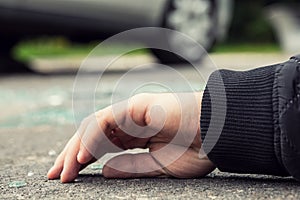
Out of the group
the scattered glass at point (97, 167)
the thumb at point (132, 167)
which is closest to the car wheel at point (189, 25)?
the scattered glass at point (97, 167)

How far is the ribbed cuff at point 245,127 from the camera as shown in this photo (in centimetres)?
173

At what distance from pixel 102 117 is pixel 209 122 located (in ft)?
0.86

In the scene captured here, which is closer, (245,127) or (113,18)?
(245,127)

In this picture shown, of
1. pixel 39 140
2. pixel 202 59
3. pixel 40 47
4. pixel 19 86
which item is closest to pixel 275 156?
pixel 39 140

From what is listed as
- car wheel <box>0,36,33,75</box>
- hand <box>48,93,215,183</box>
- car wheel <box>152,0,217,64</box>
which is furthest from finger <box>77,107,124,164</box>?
car wheel <box>0,36,33,75</box>

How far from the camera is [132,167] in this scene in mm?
1903

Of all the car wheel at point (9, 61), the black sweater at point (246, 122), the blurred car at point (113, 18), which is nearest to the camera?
the black sweater at point (246, 122)

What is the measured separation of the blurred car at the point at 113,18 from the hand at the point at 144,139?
3.80m

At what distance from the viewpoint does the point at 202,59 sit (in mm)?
5801

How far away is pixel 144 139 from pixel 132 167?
8 cm

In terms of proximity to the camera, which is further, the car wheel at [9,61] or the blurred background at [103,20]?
the car wheel at [9,61]

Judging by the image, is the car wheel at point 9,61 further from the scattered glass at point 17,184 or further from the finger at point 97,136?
the finger at point 97,136

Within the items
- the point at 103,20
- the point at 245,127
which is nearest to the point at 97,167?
the point at 245,127

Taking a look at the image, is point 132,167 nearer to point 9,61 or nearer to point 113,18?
point 113,18
